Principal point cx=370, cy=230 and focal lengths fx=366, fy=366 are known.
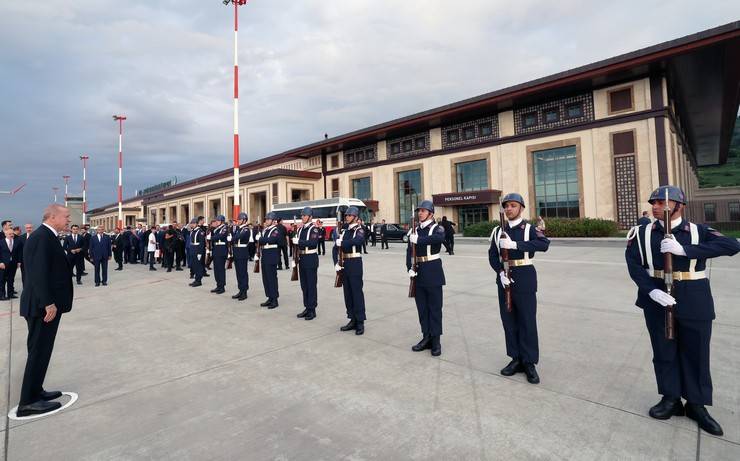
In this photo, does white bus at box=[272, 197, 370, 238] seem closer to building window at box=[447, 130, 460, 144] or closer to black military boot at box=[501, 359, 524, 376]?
building window at box=[447, 130, 460, 144]

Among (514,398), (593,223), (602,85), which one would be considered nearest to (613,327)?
(514,398)

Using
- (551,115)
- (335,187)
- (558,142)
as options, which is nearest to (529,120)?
(551,115)

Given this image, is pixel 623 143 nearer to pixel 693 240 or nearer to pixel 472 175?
pixel 472 175

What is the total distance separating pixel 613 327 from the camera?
5016 millimetres

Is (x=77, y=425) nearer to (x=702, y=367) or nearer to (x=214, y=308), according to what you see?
(x=214, y=308)

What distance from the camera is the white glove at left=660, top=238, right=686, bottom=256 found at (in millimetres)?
2619

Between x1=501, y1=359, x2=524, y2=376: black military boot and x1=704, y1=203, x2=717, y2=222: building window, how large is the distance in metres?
49.3

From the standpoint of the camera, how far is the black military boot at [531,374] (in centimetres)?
341

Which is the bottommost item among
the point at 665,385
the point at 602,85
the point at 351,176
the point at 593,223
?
the point at 665,385

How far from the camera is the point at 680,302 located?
8.98 ft

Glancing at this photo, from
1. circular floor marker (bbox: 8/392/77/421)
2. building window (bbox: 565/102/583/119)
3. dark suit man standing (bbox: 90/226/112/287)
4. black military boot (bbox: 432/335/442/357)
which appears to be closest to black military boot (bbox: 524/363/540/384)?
black military boot (bbox: 432/335/442/357)

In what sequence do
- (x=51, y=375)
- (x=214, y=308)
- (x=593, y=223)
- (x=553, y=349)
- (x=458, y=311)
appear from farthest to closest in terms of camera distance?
(x=593, y=223), (x=214, y=308), (x=458, y=311), (x=553, y=349), (x=51, y=375)

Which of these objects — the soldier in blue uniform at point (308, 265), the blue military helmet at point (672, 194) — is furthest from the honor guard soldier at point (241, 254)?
the blue military helmet at point (672, 194)

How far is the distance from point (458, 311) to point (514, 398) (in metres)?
3.04
